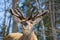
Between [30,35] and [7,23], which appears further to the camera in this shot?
[7,23]

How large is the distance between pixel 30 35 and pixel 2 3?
7683mm

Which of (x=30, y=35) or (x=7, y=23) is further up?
(x=7, y=23)

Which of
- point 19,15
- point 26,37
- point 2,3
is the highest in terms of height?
point 2,3

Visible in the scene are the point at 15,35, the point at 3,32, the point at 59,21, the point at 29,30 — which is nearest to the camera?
the point at 29,30

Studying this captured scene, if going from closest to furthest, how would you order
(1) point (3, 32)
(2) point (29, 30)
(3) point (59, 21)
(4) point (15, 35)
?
(2) point (29, 30)
(4) point (15, 35)
(1) point (3, 32)
(3) point (59, 21)

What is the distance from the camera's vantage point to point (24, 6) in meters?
17.6

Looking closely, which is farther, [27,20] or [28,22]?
[27,20]

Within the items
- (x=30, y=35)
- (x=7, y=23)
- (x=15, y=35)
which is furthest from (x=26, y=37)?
(x=7, y=23)

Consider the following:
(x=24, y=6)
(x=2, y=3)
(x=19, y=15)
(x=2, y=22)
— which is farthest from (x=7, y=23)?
(x=19, y=15)

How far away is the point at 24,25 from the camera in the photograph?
8.09 meters

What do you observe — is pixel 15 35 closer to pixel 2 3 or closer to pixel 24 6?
pixel 2 3

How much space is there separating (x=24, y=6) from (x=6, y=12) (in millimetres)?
2809

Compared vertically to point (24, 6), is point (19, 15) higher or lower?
lower

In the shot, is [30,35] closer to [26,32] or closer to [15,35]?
[26,32]
